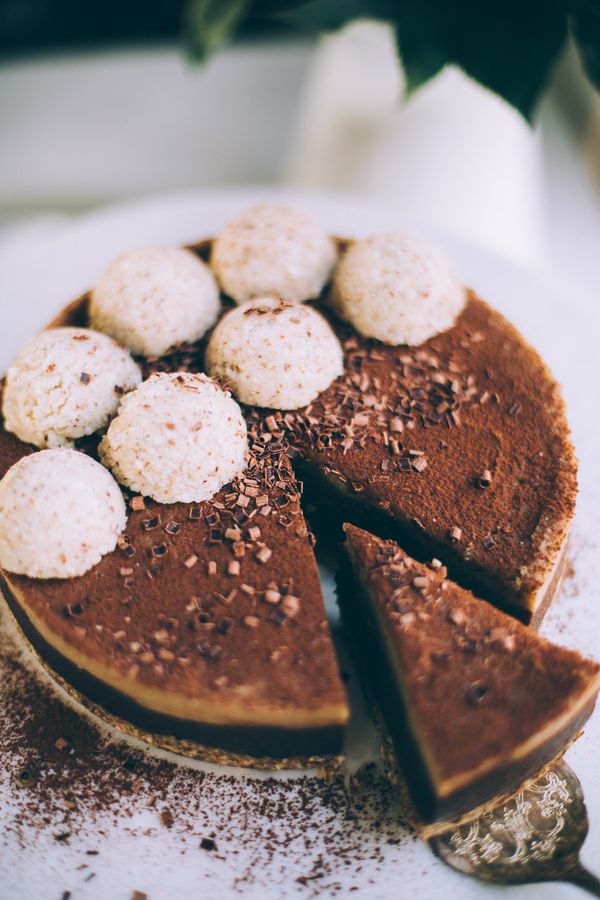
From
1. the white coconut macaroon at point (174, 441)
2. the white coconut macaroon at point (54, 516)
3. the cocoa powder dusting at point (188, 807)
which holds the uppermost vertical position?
the white coconut macaroon at point (174, 441)

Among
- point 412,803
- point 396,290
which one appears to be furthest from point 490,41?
point 412,803

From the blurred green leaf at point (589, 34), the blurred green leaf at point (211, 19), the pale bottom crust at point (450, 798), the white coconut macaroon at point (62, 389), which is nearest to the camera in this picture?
the pale bottom crust at point (450, 798)

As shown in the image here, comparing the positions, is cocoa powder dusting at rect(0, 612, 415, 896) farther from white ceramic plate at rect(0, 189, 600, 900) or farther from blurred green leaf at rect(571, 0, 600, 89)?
blurred green leaf at rect(571, 0, 600, 89)

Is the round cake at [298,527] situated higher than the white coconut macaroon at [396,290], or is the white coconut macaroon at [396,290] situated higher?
the white coconut macaroon at [396,290]

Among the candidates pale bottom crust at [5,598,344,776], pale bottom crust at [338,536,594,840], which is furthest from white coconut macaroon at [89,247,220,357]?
pale bottom crust at [338,536,594,840]

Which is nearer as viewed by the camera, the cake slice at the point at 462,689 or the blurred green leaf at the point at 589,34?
the cake slice at the point at 462,689

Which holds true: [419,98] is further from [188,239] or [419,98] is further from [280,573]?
[280,573]

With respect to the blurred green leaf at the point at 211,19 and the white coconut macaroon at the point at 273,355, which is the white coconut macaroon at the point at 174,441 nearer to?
the white coconut macaroon at the point at 273,355

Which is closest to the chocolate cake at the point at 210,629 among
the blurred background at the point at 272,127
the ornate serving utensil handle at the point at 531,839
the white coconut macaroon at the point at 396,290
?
the ornate serving utensil handle at the point at 531,839
